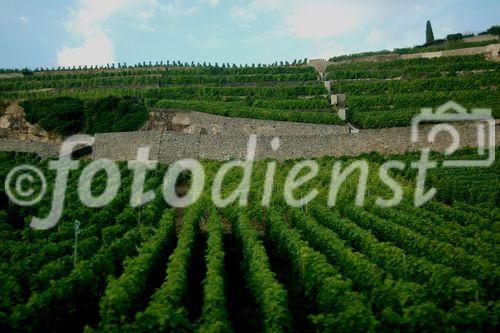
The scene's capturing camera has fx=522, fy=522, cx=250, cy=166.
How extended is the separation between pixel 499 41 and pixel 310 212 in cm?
4629

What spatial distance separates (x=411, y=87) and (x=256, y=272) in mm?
35901

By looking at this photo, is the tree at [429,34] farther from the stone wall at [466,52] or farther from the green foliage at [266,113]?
the green foliage at [266,113]

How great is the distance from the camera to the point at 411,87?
44031mm

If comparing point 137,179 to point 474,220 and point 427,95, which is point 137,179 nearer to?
point 474,220

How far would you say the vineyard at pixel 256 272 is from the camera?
30.4 ft

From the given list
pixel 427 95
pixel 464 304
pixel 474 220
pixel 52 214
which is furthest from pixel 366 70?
pixel 464 304

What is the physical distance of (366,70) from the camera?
5425 centimetres

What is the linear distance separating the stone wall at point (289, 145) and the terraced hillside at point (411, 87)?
4.21 meters

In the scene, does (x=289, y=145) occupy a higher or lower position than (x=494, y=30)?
lower

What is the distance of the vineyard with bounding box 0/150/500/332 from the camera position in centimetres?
927

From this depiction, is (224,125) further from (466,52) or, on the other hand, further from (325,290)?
(466,52)

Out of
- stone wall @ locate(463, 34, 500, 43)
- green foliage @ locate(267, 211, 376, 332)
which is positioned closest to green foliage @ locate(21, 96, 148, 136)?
green foliage @ locate(267, 211, 376, 332)

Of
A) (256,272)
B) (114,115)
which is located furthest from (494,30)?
(256,272)

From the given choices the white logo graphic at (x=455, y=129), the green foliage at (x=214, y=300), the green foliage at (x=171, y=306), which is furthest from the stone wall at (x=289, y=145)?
the green foliage at (x=171, y=306)
